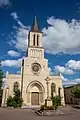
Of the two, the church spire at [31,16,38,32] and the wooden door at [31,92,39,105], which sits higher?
the church spire at [31,16,38,32]

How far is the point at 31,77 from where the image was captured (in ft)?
137

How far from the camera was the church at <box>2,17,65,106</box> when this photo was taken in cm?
4018

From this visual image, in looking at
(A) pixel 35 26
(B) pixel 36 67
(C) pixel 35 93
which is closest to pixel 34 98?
(C) pixel 35 93

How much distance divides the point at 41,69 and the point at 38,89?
18.6 ft

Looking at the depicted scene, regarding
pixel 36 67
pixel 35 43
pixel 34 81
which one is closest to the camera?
pixel 34 81

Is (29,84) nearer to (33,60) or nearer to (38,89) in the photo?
(38,89)

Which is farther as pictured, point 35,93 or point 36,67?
point 36,67

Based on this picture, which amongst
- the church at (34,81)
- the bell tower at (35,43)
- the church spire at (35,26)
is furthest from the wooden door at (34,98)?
the church spire at (35,26)

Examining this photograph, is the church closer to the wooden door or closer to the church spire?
the wooden door

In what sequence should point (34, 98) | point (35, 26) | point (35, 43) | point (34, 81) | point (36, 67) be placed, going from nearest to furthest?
point (34, 98) → point (34, 81) → point (36, 67) → point (35, 43) → point (35, 26)

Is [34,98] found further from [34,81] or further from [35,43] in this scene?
[35,43]

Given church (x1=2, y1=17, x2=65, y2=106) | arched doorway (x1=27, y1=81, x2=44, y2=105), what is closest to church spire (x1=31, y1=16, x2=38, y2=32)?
church (x1=2, y1=17, x2=65, y2=106)

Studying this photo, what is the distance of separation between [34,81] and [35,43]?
1208 cm

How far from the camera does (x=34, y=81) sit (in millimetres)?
41531
